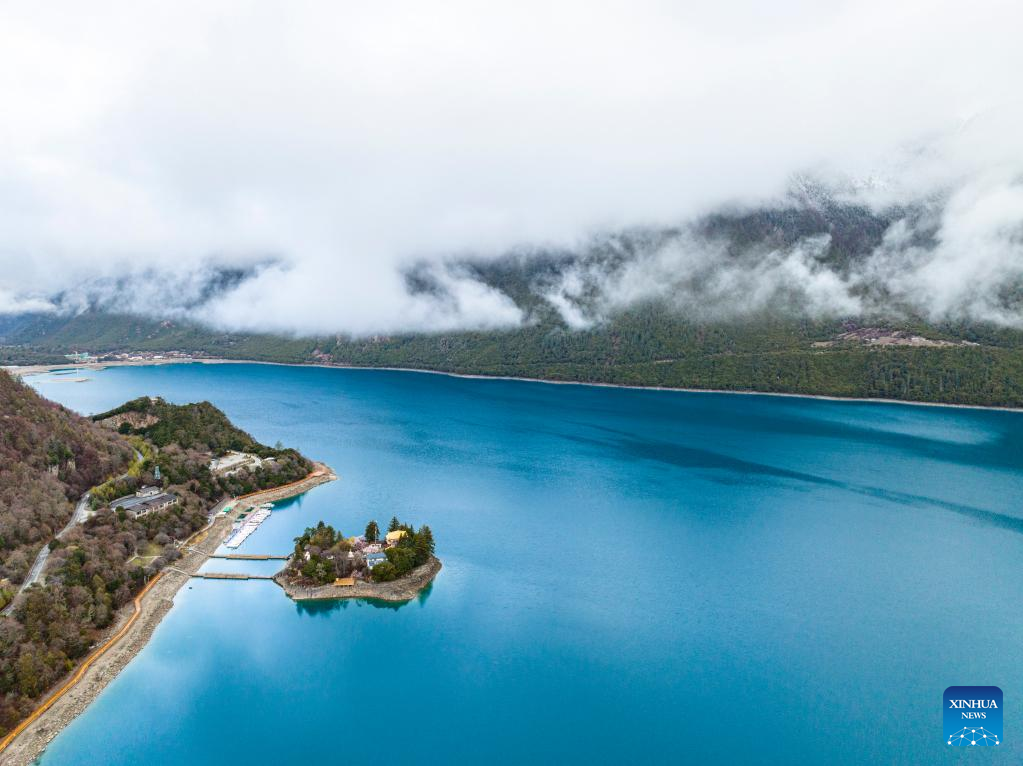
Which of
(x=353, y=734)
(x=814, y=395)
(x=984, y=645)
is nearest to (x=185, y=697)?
(x=353, y=734)

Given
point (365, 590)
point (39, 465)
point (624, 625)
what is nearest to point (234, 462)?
point (39, 465)

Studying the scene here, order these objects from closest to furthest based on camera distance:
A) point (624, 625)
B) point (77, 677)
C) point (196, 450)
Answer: point (77, 677)
point (624, 625)
point (196, 450)

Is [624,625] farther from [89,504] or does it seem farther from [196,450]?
[196,450]

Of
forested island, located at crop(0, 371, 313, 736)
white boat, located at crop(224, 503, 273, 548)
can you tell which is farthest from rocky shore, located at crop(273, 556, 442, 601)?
forested island, located at crop(0, 371, 313, 736)

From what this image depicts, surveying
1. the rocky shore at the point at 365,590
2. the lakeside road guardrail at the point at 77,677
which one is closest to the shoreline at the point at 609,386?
the lakeside road guardrail at the point at 77,677

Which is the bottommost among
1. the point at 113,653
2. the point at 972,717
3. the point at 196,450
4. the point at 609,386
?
the point at 113,653
